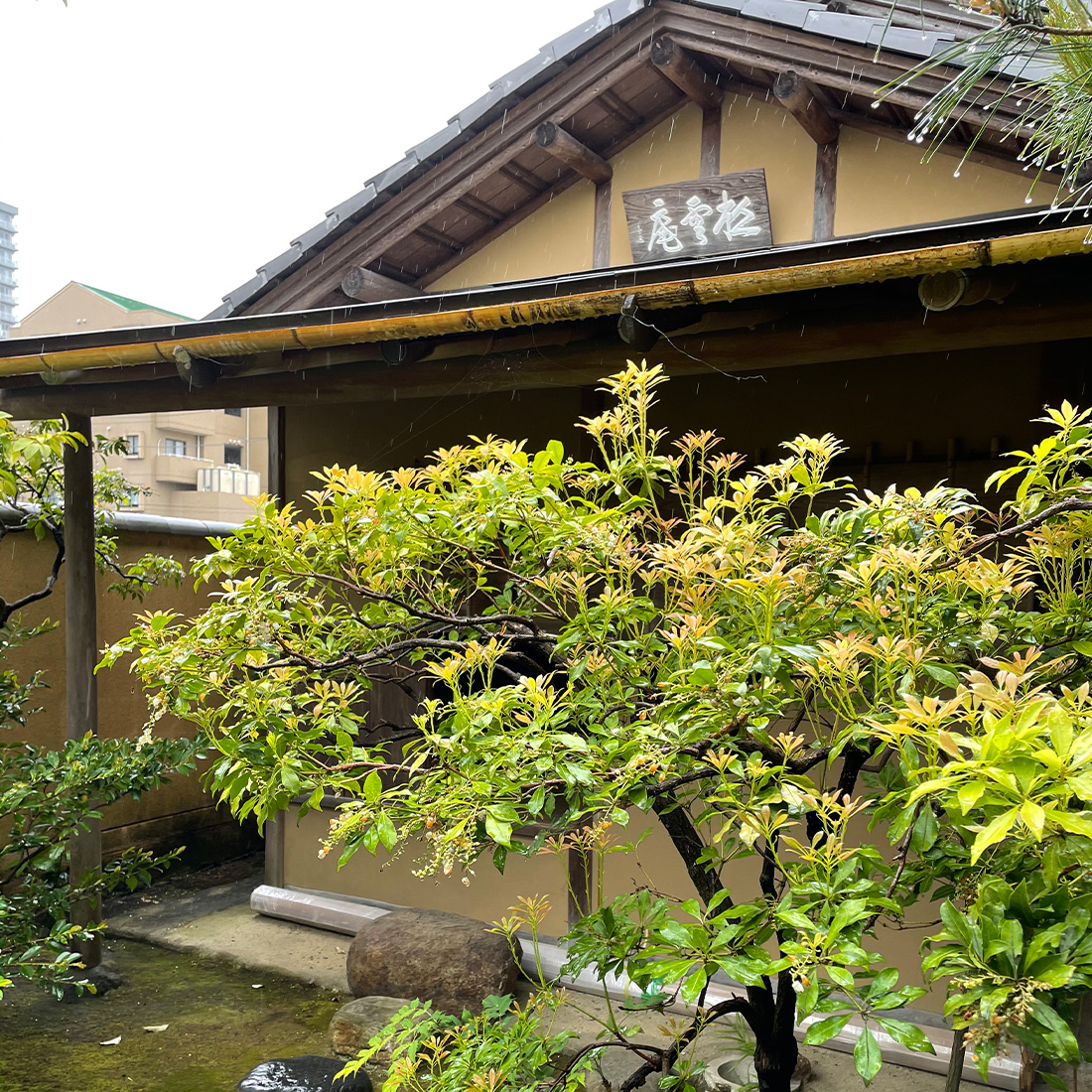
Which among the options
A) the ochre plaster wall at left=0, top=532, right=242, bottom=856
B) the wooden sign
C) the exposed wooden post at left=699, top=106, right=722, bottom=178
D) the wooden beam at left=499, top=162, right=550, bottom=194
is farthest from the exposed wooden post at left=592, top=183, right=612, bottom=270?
the ochre plaster wall at left=0, top=532, right=242, bottom=856

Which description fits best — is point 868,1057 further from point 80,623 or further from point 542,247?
point 542,247

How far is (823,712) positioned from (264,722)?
8.92 ft

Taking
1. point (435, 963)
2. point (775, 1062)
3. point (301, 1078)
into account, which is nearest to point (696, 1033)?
point (775, 1062)

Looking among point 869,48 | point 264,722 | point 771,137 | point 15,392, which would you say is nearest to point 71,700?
point 15,392

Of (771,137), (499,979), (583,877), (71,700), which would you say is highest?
(771,137)

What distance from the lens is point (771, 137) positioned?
5.50 metres

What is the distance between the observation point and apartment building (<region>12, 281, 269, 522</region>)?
27484 mm

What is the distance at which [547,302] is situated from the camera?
11.7 feet

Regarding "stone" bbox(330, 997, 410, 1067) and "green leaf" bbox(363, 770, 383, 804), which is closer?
"green leaf" bbox(363, 770, 383, 804)

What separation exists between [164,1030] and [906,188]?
230 inches

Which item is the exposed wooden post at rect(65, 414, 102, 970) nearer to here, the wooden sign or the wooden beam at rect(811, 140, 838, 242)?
the wooden sign

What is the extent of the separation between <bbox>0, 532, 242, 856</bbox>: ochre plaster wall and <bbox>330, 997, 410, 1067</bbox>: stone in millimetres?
3223

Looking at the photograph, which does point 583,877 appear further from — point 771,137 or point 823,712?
point 771,137

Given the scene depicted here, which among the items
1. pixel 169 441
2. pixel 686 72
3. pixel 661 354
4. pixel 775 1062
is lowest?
pixel 775 1062
